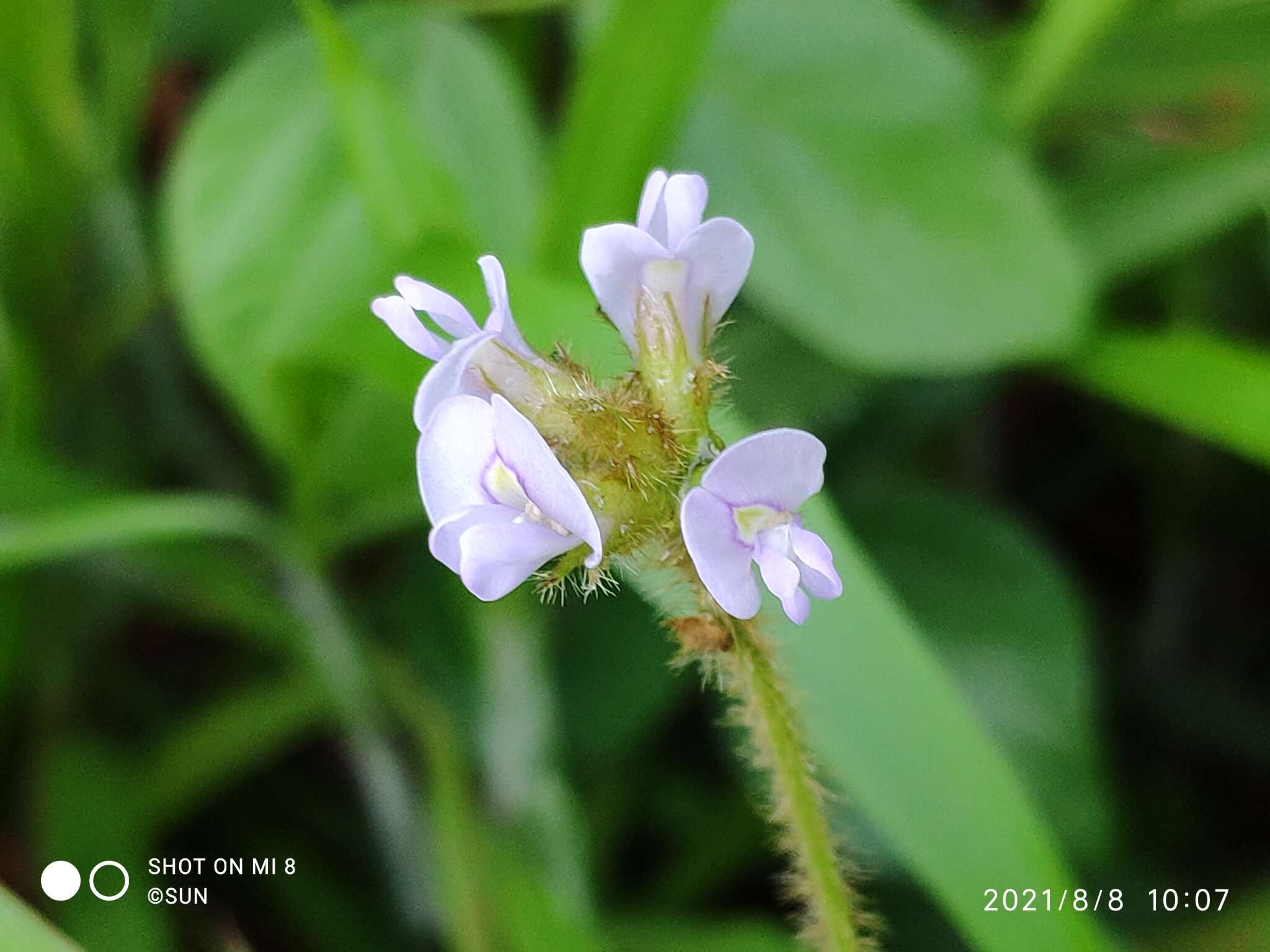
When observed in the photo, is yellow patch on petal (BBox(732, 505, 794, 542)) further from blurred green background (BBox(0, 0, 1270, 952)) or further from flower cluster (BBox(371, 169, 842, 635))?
blurred green background (BBox(0, 0, 1270, 952))

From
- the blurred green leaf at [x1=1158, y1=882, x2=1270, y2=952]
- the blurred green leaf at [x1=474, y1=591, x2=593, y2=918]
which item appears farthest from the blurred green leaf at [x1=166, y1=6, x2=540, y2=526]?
the blurred green leaf at [x1=1158, y1=882, x2=1270, y2=952]

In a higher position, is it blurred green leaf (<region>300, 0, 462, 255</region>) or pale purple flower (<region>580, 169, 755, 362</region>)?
blurred green leaf (<region>300, 0, 462, 255</region>)

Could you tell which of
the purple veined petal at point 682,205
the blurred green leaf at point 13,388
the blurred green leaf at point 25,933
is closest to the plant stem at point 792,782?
the purple veined petal at point 682,205

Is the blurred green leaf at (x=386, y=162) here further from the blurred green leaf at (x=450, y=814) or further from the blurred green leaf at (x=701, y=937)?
the blurred green leaf at (x=701, y=937)

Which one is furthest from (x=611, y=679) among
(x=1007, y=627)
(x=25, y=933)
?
(x=25, y=933)

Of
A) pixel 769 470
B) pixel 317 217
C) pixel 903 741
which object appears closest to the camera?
pixel 769 470

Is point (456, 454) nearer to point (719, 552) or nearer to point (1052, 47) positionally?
point (719, 552)

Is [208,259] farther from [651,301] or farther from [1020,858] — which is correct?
[1020,858]
